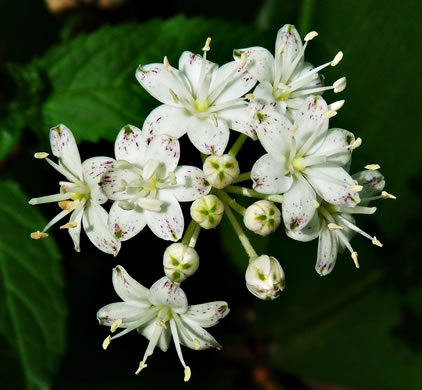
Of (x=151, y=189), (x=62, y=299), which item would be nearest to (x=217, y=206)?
(x=151, y=189)

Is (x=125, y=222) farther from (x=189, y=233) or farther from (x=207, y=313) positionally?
(x=207, y=313)

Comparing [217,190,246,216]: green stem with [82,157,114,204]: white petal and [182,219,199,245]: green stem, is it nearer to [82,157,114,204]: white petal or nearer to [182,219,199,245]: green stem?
[182,219,199,245]: green stem

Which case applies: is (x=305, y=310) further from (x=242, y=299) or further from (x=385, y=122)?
(x=385, y=122)

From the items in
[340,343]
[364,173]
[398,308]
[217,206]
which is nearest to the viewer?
[217,206]

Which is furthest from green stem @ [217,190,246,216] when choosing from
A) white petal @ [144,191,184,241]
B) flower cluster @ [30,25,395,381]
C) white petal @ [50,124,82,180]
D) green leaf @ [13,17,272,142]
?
green leaf @ [13,17,272,142]

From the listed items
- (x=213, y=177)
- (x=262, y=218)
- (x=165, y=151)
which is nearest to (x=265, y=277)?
(x=262, y=218)

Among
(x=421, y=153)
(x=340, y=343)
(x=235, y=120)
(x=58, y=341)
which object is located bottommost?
(x=340, y=343)
